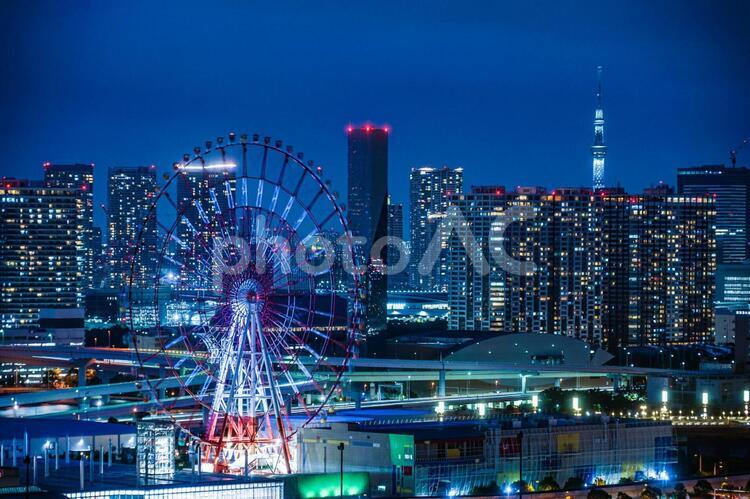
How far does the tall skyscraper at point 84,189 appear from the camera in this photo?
10106 centimetres

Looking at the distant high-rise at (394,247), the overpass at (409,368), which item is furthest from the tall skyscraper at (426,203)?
the overpass at (409,368)

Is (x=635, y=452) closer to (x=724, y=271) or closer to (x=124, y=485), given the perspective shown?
(x=124, y=485)

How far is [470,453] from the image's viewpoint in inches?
1439

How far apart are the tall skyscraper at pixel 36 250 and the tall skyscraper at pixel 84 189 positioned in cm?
153

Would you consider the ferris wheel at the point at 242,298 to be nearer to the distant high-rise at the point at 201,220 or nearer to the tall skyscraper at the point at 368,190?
the distant high-rise at the point at 201,220

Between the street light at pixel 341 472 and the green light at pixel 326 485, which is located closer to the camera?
the street light at pixel 341 472

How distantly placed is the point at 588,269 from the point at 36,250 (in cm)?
3474

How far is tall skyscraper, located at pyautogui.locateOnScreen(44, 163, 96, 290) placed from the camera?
101062 millimetres

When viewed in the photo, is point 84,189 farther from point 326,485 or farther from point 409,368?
point 326,485

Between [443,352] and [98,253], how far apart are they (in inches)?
1681

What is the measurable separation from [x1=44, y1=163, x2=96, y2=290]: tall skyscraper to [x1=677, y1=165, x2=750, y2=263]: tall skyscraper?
56.1 meters

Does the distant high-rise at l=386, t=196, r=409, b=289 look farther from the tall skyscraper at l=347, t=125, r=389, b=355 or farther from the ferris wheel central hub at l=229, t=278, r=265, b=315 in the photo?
the ferris wheel central hub at l=229, t=278, r=265, b=315

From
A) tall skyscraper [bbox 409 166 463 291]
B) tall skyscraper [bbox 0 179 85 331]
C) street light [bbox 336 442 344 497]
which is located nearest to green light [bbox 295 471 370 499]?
street light [bbox 336 442 344 497]

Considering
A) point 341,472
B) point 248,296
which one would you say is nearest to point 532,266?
point 248,296
